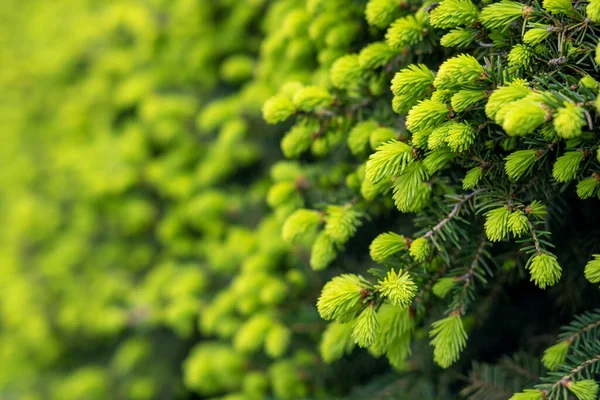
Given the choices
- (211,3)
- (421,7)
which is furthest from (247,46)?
(421,7)

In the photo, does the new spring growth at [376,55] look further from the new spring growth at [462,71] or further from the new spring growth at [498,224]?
the new spring growth at [498,224]

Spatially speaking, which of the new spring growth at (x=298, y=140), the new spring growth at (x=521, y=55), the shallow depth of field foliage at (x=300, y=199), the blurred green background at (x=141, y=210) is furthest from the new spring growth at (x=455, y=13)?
the blurred green background at (x=141, y=210)

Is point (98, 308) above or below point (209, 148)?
below

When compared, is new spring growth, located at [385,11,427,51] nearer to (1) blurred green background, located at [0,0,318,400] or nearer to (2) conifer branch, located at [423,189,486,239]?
(2) conifer branch, located at [423,189,486,239]

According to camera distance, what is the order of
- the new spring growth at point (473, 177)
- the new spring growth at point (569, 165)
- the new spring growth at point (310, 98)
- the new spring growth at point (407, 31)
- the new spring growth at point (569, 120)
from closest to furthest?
the new spring growth at point (569, 120), the new spring growth at point (569, 165), the new spring growth at point (473, 177), the new spring growth at point (407, 31), the new spring growth at point (310, 98)

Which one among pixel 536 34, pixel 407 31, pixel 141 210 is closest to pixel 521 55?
pixel 536 34

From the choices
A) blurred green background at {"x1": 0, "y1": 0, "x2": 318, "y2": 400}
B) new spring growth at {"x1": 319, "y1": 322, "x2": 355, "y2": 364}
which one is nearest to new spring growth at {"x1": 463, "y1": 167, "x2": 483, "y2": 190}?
new spring growth at {"x1": 319, "y1": 322, "x2": 355, "y2": 364}

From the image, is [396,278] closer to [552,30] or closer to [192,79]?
[552,30]

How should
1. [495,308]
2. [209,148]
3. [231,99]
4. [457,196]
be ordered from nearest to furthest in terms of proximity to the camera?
[457,196] → [495,308] → [231,99] → [209,148]
